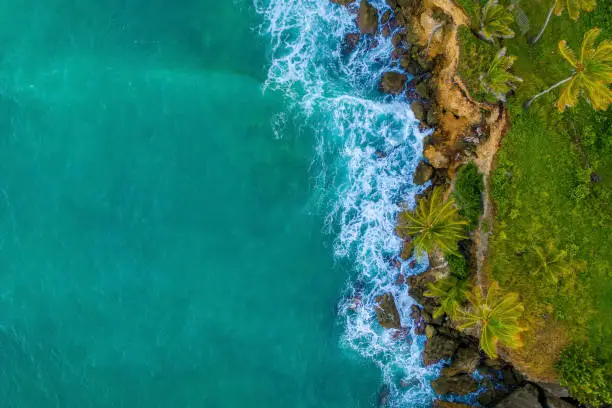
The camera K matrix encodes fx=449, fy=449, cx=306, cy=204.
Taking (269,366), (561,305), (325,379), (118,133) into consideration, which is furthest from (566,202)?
(118,133)

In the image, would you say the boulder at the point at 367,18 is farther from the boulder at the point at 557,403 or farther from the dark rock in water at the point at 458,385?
the boulder at the point at 557,403

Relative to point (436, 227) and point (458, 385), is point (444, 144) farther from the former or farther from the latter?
point (458, 385)

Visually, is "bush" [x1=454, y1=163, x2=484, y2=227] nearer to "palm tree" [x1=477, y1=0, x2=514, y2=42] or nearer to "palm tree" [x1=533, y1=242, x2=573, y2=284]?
"palm tree" [x1=533, y1=242, x2=573, y2=284]

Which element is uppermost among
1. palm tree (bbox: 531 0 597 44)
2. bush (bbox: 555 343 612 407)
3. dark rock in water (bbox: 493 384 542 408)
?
Answer: palm tree (bbox: 531 0 597 44)

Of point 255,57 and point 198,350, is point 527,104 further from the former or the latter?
point 198,350

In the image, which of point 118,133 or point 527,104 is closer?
point 527,104

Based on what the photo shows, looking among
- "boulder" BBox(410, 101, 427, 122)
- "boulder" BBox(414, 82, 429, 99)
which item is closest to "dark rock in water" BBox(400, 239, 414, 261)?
"boulder" BBox(410, 101, 427, 122)
